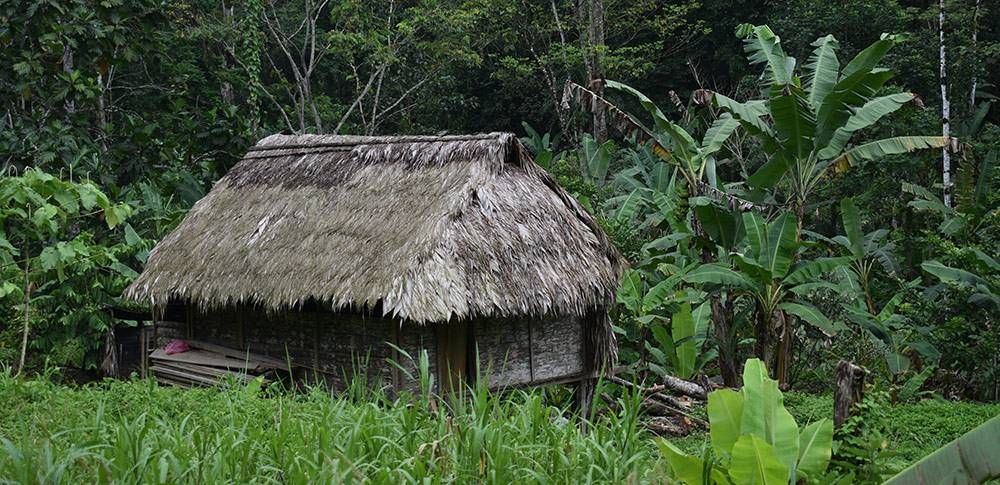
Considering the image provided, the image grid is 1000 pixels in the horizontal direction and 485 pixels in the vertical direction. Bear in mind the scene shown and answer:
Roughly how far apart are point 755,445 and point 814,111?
A: 5367 mm

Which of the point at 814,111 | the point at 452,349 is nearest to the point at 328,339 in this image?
the point at 452,349

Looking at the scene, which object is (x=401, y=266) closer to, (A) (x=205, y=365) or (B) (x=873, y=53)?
(A) (x=205, y=365)

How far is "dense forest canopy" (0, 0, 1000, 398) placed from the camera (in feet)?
28.7

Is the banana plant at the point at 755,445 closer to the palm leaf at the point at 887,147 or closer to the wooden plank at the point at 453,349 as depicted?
the wooden plank at the point at 453,349

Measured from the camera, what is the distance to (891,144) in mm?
8883

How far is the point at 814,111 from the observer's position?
8.27 m

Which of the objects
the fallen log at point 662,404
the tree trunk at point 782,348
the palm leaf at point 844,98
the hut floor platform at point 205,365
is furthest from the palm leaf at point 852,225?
the hut floor platform at point 205,365

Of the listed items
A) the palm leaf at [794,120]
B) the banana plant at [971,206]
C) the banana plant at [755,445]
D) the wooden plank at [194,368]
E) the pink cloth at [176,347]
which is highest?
the palm leaf at [794,120]

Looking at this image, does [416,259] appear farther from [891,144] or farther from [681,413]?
[891,144]

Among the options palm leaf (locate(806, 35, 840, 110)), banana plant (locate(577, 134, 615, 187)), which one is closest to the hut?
palm leaf (locate(806, 35, 840, 110))

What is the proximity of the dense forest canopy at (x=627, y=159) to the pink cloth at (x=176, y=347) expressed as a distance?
105cm

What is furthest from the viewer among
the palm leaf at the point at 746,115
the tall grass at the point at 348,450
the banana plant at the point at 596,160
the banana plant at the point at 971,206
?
the banana plant at the point at 596,160

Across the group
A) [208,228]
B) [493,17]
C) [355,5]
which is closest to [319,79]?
[493,17]

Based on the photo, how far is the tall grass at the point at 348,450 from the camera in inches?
126
